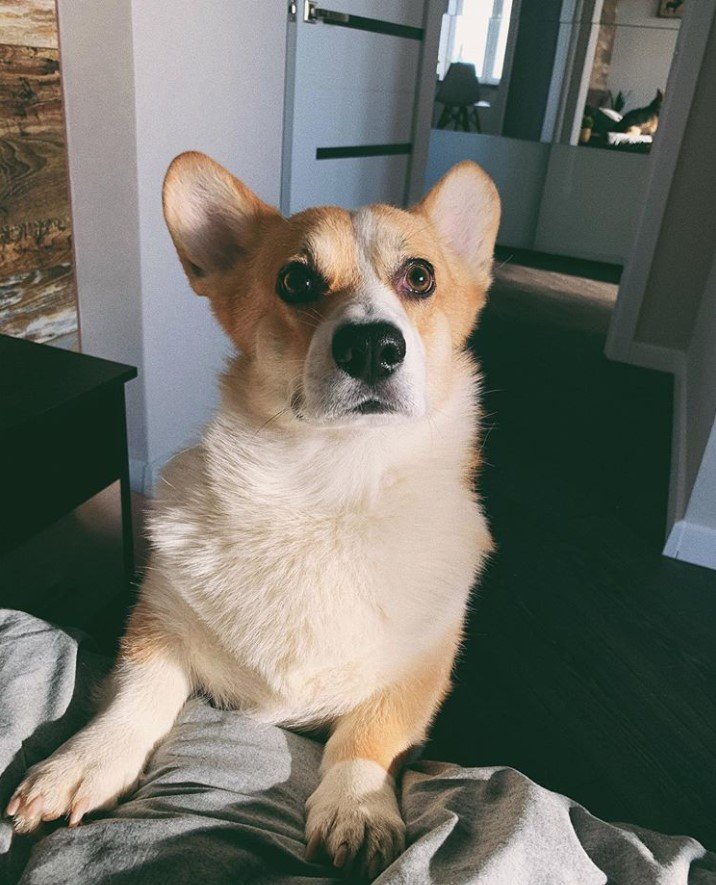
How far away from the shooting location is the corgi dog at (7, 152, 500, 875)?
0.98 metres

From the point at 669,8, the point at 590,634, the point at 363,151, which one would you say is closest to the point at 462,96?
the point at 669,8

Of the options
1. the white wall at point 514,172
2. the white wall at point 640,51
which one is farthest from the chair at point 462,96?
the white wall at point 640,51

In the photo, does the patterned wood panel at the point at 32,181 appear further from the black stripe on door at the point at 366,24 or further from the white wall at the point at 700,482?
the white wall at the point at 700,482

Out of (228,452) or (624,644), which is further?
(624,644)

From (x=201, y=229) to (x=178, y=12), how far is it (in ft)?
4.07

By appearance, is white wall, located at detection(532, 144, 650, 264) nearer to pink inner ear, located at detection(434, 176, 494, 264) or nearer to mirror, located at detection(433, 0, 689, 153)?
mirror, located at detection(433, 0, 689, 153)

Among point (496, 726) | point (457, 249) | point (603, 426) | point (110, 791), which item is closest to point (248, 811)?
point (110, 791)

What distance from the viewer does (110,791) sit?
88 cm

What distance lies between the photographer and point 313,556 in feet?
3.33

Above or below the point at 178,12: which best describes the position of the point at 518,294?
below

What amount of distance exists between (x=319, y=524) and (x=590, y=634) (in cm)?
113

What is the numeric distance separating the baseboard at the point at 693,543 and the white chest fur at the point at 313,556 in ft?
4.59

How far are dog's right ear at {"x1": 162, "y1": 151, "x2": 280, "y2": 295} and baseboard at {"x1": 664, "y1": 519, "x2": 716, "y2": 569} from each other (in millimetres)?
1649

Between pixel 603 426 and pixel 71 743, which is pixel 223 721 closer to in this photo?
pixel 71 743
